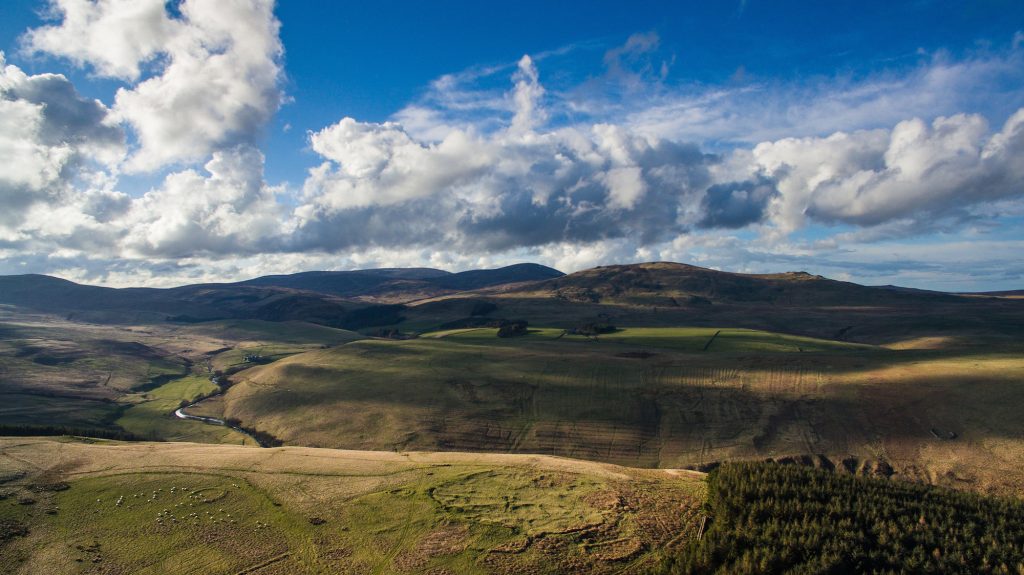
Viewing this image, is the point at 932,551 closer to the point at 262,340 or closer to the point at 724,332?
the point at 724,332

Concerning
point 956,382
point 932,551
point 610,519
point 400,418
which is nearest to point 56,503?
point 610,519

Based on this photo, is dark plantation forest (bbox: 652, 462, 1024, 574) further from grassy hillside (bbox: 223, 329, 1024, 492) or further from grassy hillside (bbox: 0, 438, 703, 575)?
grassy hillside (bbox: 223, 329, 1024, 492)

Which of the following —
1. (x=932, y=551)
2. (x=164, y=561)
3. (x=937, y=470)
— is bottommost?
(x=937, y=470)

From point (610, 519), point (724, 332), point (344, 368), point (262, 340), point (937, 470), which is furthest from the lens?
point (262, 340)

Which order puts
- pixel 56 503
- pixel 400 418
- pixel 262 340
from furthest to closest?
pixel 262 340, pixel 400 418, pixel 56 503

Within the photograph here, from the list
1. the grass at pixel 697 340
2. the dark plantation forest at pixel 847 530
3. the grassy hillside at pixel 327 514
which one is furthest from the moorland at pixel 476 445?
the grass at pixel 697 340

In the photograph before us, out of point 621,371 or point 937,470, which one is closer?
point 937,470

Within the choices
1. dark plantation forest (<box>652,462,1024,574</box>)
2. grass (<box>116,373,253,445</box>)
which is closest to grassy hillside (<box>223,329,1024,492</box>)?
grass (<box>116,373,253,445</box>)
